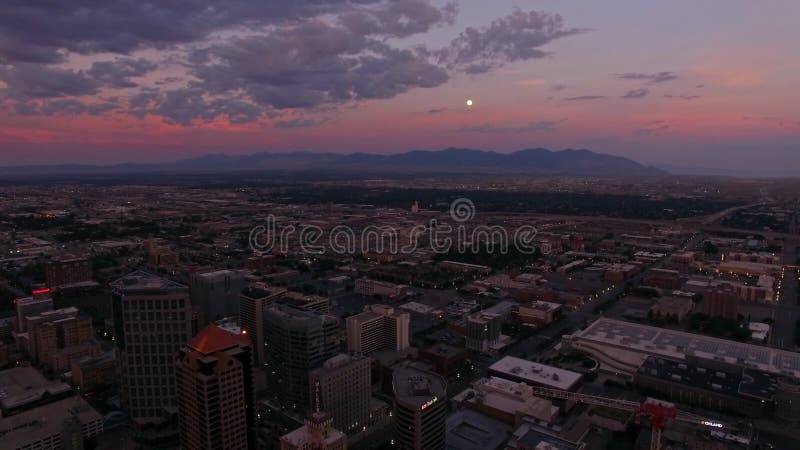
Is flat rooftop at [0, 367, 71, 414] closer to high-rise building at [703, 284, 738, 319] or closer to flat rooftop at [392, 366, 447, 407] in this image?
flat rooftop at [392, 366, 447, 407]

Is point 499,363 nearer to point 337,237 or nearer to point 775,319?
point 775,319

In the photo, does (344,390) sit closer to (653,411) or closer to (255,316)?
(255,316)

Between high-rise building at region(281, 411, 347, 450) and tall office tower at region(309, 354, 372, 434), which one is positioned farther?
tall office tower at region(309, 354, 372, 434)

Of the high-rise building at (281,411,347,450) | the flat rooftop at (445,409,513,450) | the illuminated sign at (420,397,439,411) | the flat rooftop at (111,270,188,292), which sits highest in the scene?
the flat rooftop at (111,270,188,292)

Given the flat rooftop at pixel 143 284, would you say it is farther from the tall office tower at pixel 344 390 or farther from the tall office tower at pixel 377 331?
the tall office tower at pixel 377 331

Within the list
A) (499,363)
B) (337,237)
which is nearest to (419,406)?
(499,363)

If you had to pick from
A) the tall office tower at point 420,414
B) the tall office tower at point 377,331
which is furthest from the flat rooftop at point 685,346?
the tall office tower at point 420,414

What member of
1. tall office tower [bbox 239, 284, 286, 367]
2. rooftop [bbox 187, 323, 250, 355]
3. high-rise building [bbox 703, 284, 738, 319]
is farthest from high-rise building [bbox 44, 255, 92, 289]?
high-rise building [bbox 703, 284, 738, 319]
